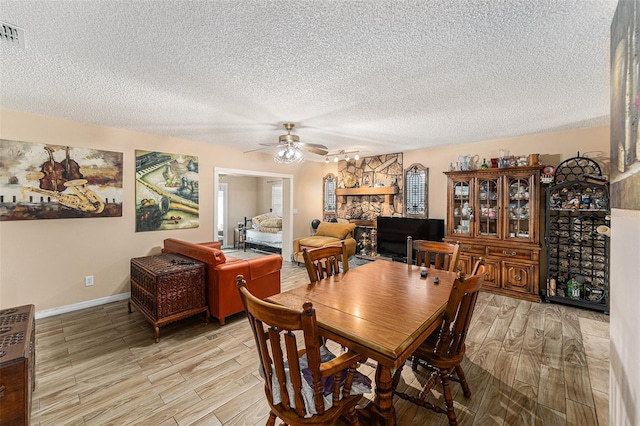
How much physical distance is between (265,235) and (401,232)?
150 inches

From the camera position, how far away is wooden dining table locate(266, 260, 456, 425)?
1.30 metres

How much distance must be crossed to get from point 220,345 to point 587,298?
4.69 meters

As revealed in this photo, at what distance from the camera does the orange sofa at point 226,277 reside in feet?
10.2

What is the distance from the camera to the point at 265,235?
7.55 metres

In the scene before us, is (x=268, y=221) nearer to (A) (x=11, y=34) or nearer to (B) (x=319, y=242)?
(B) (x=319, y=242)

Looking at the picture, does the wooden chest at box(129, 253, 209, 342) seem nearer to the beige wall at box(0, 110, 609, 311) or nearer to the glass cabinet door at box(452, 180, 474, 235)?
the beige wall at box(0, 110, 609, 311)

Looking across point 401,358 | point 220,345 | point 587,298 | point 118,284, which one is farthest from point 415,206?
point 118,284

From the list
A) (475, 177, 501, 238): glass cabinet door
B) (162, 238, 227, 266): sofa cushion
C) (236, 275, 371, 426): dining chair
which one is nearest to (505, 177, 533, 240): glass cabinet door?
(475, 177, 501, 238): glass cabinet door

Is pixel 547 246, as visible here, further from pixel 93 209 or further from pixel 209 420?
pixel 93 209

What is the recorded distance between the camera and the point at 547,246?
392cm

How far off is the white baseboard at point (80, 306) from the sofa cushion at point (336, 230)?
374cm

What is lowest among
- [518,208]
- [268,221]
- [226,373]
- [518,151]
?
[226,373]

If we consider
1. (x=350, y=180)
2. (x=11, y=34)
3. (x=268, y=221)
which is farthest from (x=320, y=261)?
(x=268, y=221)

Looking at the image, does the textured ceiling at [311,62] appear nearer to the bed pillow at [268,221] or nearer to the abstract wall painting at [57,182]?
the abstract wall painting at [57,182]
